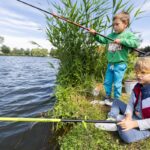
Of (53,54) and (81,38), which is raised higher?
(81,38)

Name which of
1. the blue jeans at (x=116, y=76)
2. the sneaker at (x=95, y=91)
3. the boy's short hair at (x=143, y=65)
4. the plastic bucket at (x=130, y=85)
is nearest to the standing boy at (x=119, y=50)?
the blue jeans at (x=116, y=76)

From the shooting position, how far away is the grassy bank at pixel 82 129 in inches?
128

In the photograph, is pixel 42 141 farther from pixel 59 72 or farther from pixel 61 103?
pixel 59 72

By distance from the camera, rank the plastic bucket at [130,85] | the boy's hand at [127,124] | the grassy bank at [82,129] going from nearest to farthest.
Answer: the boy's hand at [127,124], the grassy bank at [82,129], the plastic bucket at [130,85]

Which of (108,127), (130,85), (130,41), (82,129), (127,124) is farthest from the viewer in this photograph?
(130,85)

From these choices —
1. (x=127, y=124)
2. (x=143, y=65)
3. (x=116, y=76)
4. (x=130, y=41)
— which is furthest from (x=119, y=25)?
(x=127, y=124)

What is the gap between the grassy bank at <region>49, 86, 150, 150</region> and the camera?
3.25 meters

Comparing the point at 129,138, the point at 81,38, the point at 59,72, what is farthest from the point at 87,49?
the point at 129,138

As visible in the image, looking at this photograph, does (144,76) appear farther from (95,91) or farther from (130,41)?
(95,91)

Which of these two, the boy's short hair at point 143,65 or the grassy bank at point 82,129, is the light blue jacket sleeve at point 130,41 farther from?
the boy's short hair at point 143,65

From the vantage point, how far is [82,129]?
142 inches

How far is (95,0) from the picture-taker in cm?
514

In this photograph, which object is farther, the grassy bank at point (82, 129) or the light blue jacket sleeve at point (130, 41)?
the light blue jacket sleeve at point (130, 41)

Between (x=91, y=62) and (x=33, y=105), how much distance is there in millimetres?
2611
